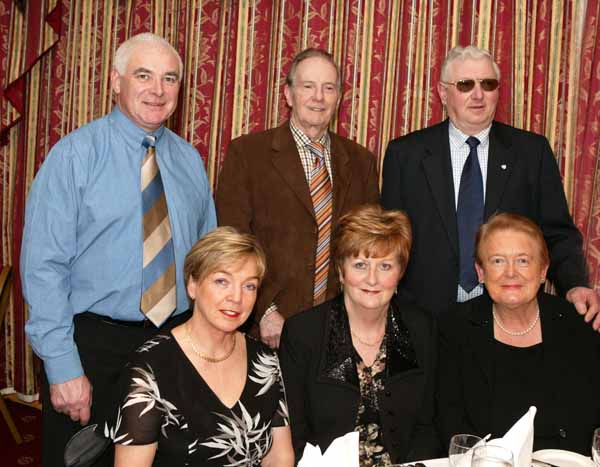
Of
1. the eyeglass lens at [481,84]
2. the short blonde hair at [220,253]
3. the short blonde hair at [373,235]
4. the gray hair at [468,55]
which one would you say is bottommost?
the short blonde hair at [220,253]

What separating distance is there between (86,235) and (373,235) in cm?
97

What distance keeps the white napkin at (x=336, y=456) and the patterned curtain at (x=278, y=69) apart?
1916mm

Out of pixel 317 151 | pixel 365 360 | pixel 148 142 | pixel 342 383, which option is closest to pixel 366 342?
pixel 365 360

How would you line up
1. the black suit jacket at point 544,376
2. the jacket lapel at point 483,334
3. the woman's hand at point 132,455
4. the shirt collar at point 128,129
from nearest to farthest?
the woman's hand at point 132,455, the black suit jacket at point 544,376, the jacket lapel at point 483,334, the shirt collar at point 128,129

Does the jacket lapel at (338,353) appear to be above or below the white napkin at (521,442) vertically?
above

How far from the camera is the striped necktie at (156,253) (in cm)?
257

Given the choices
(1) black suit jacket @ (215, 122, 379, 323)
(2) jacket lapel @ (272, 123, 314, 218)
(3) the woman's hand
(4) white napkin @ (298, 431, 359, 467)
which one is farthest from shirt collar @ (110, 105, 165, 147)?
(4) white napkin @ (298, 431, 359, 467)

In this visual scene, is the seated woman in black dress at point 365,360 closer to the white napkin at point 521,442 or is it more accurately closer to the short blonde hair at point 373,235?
the short blonde hair at point 373,235

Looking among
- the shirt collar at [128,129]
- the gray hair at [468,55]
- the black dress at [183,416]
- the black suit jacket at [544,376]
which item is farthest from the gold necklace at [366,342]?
the gray hair at [468,55]

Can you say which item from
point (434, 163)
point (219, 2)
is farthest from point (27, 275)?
point (219, 2)

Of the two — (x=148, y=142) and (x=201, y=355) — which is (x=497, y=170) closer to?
(x=148, y=142)

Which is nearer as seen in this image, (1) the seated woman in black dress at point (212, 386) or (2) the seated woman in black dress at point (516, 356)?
(1) the seated woman in black dress at point (212, 386)

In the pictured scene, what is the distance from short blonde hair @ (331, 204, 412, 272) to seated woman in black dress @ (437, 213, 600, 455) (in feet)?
0.95

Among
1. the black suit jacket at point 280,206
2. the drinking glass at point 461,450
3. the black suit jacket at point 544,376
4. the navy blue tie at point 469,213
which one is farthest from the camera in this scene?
the black suit jacket at point 280,206
